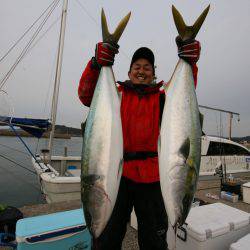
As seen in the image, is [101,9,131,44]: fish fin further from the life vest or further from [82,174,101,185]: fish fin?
[82,174,101,185]: fish fin

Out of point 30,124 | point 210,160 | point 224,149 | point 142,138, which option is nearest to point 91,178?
point 142,138

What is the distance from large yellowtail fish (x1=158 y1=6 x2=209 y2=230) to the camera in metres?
1.59

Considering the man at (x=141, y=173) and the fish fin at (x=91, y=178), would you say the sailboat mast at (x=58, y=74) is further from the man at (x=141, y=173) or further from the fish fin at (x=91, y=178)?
the fish fin at (x=91, y=178)

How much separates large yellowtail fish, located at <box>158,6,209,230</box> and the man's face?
79 centimetres

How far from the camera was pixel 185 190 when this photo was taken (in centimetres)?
159

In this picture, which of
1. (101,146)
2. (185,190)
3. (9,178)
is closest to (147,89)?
(101,146)

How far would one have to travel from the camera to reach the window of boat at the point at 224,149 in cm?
1202

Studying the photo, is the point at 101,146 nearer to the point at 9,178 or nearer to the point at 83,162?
the point at 83,162

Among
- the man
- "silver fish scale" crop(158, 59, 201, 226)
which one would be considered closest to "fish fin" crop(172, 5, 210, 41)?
"silver fish scale" crop(158, 59, 201, 226)

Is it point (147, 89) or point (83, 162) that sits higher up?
point (147, 89)

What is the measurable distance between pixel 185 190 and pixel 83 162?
2.31ft

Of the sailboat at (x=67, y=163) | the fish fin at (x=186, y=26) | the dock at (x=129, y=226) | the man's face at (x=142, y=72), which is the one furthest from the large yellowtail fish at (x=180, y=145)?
the sailboat at (x=67, y=163)

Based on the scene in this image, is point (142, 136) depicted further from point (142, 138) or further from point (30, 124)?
point (30, 124)

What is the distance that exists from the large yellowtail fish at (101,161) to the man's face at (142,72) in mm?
923
